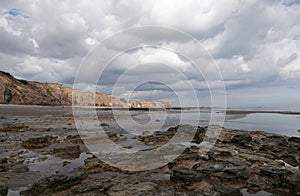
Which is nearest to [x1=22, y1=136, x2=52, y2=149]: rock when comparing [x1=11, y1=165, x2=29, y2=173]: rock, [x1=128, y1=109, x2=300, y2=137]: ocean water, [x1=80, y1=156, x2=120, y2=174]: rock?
[x1=11, y1=165, x2=29, y2=173]: rock

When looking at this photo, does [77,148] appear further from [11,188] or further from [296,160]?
[296,160]

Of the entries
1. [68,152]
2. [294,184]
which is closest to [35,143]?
[68,152]

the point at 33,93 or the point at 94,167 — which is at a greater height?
the point at 33,93

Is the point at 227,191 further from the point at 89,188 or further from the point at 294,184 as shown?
the point at 89,188

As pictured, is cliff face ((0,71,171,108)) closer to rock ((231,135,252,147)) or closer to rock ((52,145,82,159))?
rock ((52,145,82,159))

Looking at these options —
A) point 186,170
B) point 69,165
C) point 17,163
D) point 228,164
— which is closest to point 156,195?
point 186,170

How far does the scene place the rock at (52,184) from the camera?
22.1 ft

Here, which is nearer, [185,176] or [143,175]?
[185,176]

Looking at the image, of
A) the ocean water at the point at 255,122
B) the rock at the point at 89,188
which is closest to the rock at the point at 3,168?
the rock at the point at 89,188

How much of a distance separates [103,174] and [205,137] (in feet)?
38.0

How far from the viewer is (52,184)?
6992 mm

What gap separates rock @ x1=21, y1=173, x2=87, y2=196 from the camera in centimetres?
672

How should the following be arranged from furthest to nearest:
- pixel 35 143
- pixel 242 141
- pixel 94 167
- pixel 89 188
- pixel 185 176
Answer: pixel 242 141 < pixel 35 143 < pixel 94 167 < pixel 185 176 < pixel 89 188

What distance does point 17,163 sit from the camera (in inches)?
384
